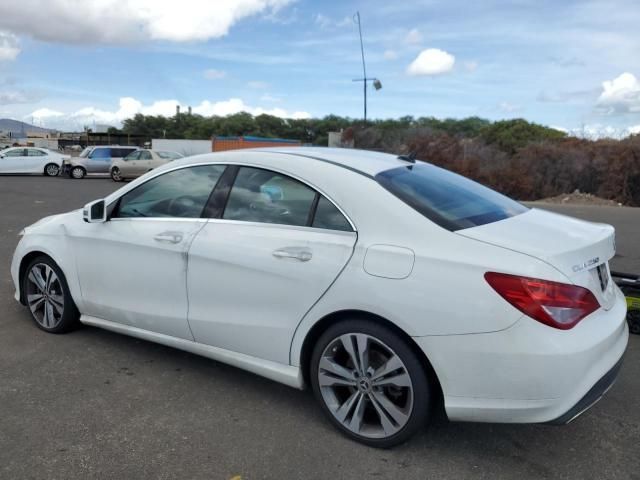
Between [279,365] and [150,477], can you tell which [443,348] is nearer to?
[279,365]

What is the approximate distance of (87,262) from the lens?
422cm

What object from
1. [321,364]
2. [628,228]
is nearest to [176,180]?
[321,364]

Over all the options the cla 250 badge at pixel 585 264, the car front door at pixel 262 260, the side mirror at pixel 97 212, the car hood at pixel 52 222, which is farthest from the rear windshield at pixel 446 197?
the car hood at pixel 52 222

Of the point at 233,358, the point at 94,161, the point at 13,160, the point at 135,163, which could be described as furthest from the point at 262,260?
the point at 13,160

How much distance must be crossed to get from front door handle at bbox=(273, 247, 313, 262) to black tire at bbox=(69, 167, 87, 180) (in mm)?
26528

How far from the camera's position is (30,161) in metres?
27.4

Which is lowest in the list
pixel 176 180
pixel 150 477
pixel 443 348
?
pixel 150 477

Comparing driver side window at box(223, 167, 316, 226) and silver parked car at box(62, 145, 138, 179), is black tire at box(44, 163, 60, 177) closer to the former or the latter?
silver parked car at box(62, 145, 138, 179)

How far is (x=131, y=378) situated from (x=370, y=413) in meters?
1.72

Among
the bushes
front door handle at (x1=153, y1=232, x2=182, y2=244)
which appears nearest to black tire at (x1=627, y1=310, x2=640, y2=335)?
front door handle at (x1=153, y1=232, x2=182, y2=244)

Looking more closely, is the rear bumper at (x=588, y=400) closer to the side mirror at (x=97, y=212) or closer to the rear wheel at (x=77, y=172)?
the side mirror at (x=97, y=212)

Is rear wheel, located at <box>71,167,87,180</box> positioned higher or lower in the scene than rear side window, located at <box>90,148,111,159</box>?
lower

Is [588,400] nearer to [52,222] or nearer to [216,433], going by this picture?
[216,433]

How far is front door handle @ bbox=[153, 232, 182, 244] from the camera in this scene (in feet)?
12.1
